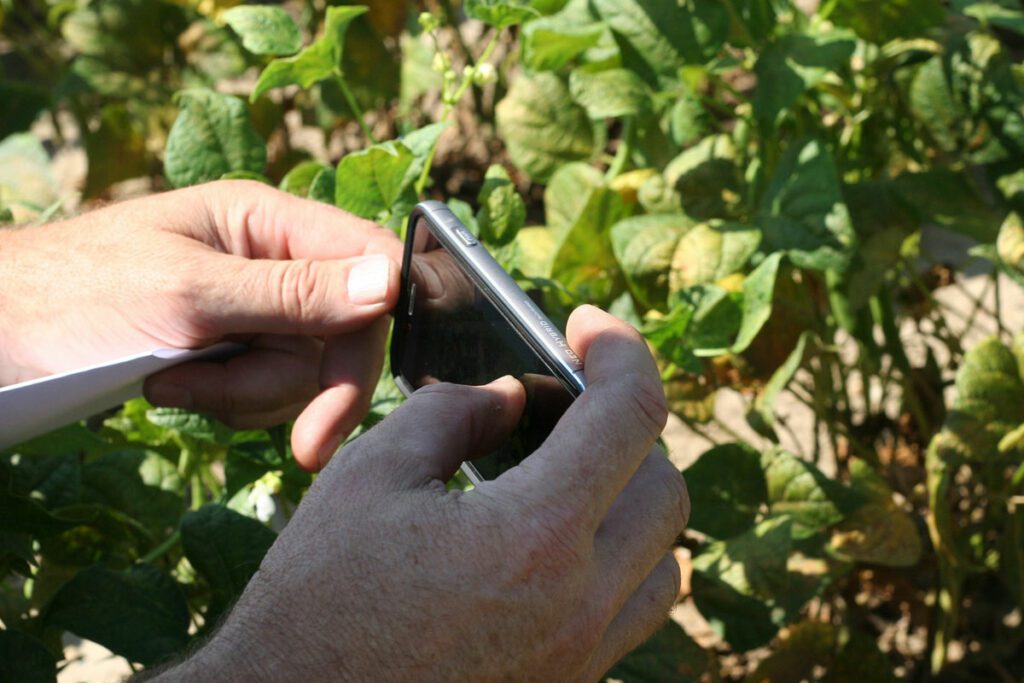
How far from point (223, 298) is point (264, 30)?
32 cm

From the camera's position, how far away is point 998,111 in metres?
1.38

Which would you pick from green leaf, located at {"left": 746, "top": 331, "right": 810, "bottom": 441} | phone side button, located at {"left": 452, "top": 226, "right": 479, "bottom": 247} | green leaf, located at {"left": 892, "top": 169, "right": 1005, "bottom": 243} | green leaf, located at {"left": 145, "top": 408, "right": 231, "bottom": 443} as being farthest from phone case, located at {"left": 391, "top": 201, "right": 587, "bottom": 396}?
green leaf, located at {"left": 892, "top": 169, "right": 1005, "bottom": 243}

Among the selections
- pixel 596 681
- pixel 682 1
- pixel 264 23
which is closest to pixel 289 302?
pixel 264 23

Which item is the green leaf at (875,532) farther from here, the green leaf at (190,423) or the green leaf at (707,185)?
the green leaf at (190,423)

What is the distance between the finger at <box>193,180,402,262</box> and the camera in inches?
45.3

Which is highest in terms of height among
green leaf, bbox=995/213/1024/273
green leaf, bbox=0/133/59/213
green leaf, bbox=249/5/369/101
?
green leaf, bbox=249/5/369/101

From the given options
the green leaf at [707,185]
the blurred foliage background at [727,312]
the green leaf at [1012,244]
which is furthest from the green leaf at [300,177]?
the green leaf at [1012,244]

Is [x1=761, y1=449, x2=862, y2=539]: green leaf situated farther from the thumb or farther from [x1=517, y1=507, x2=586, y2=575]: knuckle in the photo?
[x1=517, y1=507, x2=586, y2=575]: knuckle

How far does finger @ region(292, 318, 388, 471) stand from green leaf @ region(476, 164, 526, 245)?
0.46 ft

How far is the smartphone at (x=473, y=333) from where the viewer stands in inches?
33.9

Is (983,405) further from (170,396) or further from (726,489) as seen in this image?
(170,396)

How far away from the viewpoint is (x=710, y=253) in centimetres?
127

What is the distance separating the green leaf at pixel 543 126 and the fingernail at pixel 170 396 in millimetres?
637

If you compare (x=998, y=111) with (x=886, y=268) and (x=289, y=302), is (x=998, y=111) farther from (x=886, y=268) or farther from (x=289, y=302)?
(x=289, y=302)
